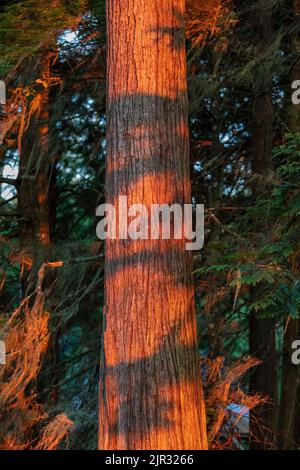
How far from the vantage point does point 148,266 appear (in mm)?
4637

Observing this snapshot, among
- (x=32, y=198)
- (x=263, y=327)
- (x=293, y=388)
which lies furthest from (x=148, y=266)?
(x=293, y=388)

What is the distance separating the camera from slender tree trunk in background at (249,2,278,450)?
804cm

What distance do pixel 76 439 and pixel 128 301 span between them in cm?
359

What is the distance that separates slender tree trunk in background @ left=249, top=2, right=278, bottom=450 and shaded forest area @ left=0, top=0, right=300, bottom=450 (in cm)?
3

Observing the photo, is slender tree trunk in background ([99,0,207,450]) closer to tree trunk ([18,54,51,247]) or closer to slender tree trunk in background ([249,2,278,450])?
slender tree trunk in background ([249,2,278,450])

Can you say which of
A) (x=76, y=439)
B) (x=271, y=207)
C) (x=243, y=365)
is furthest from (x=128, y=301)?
(x=76, y=439)

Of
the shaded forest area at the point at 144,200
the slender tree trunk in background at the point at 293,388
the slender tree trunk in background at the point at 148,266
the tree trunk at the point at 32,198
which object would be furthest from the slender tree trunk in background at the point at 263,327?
the tree trunk at the point at 32,198

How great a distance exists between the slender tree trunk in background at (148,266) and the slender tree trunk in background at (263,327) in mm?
2109

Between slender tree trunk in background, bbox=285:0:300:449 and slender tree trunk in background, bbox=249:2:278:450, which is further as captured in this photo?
slender tree trunk in background, bbox=285:0:300:449

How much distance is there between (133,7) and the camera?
4906mm

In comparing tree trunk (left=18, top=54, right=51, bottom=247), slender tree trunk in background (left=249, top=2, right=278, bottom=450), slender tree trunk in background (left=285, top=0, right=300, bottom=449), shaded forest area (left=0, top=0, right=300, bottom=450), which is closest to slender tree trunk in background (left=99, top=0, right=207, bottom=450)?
shaded forest area (left=0, top=0, right=300, bottom=450)

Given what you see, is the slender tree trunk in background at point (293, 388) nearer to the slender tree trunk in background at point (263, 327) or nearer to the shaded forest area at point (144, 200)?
the shaded forest area at point (144, 200)

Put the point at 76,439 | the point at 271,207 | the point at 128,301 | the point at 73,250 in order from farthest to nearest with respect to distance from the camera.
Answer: the point at 73,250 → the point at 76,439 → the point at 271,207 → the point at 128,301

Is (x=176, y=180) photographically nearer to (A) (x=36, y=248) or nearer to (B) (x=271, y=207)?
(B) (x=271, y=207)
